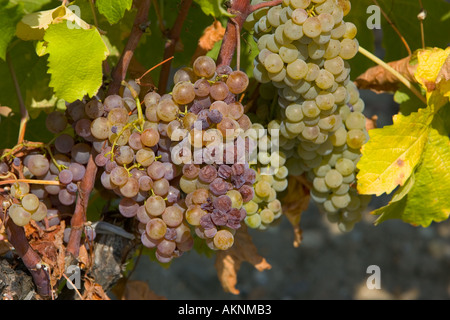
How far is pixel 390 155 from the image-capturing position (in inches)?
35.2

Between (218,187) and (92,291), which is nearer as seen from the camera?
(218,187)

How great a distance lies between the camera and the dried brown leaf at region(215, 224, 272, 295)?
1.15m

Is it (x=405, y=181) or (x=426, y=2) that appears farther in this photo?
(x=426, y=2)

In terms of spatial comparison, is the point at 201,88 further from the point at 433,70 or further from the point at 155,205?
the point at 433,70

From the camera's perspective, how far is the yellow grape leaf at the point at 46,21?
820mm

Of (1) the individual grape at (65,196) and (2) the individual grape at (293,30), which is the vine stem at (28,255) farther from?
(2) the individual grape at (293,30)

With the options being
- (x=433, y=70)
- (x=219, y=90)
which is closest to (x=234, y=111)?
(x=219, y=90)

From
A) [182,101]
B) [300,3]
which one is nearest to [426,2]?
[300,3]

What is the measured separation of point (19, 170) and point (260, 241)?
2175 mm

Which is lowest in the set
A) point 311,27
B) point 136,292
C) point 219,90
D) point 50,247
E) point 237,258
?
point 136,292

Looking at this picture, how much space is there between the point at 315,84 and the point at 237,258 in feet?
1.58

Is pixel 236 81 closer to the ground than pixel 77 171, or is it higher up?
higher up

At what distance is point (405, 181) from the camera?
910 mm
